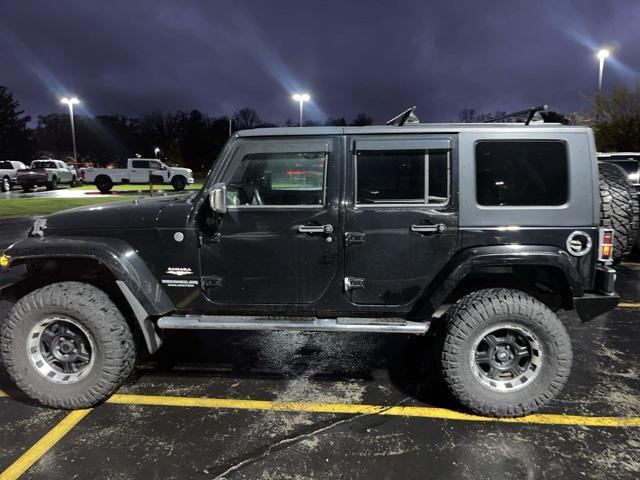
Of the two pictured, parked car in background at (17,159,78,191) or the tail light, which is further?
parked car in background at (17,159,78,191)

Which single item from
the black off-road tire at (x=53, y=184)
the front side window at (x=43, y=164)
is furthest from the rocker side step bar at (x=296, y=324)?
the front side window at (x=43, y=164)

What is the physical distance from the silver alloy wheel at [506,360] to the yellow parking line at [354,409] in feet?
0.82

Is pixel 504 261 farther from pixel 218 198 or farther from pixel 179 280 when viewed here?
pixel 179 280

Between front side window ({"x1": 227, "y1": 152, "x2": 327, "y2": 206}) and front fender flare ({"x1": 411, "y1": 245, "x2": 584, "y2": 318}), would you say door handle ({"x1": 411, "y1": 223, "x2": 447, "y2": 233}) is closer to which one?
front fender flare ({"x1": 411, "y1": 245, "x2": 584, "y2": 318})

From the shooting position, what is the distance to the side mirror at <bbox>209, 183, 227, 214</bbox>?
3.11 m

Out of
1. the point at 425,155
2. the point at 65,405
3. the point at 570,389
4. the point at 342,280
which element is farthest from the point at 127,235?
the point at 570,389

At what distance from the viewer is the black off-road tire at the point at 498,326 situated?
316 centimetres

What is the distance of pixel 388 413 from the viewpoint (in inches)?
131

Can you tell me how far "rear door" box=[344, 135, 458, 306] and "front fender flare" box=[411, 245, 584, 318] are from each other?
14cm

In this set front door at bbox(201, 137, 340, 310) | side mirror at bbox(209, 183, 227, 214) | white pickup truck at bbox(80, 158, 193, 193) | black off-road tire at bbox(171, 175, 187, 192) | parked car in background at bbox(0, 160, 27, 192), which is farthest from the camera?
parked car in background at bbox(0, 160, 27, 192)

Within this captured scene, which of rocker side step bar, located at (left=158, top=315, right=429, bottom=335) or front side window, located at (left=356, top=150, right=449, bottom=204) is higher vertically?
front side window, located at (left=356, top=150, right=449, bottom=204)

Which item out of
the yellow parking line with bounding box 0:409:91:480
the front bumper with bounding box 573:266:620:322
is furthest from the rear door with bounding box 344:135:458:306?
the yellow parking line with bounding box 0:409:91:480

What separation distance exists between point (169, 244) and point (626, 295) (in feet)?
19.4

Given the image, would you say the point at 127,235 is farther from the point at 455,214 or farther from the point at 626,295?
the point at 626,295
